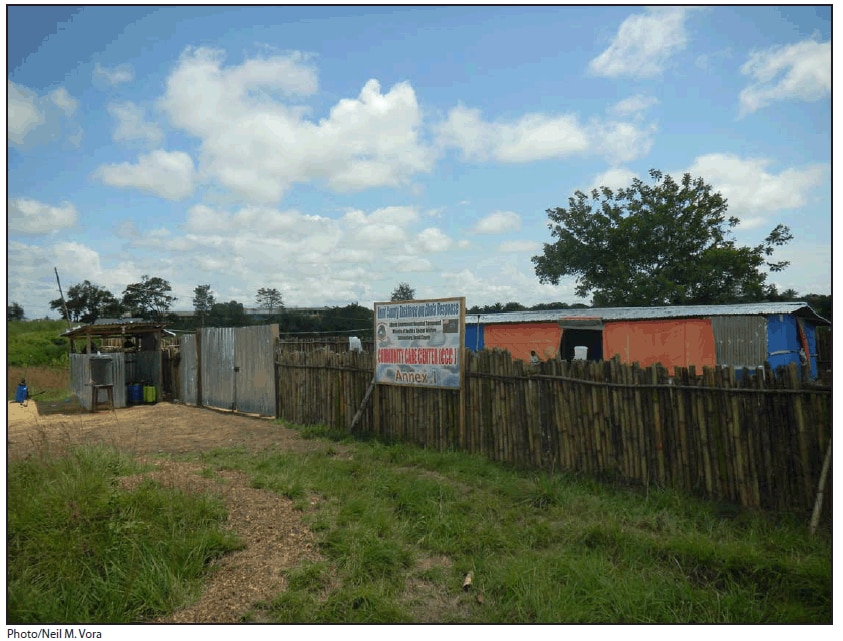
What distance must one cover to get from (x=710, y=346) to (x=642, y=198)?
17.5 metres

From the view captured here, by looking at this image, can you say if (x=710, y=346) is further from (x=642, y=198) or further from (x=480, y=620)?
(x=642, y=198)

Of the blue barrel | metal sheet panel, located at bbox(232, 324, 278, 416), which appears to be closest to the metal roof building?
metal sheet panel, located at bbox(232, 324, 278, 416)

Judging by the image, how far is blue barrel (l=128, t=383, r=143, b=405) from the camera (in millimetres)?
16328

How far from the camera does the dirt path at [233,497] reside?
409 cm

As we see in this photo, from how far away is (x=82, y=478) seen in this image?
5266mm

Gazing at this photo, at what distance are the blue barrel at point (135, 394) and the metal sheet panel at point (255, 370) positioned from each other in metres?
4.14

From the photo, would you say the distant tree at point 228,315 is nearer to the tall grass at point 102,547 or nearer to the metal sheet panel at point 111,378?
the metal sheet panel at point 111,378

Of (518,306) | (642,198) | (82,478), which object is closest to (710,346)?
(82,478)

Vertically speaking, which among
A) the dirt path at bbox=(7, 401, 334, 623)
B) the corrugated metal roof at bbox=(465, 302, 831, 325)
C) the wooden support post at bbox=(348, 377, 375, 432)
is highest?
the corrugated metal roof at bbox=(465, 302, 831, 325)

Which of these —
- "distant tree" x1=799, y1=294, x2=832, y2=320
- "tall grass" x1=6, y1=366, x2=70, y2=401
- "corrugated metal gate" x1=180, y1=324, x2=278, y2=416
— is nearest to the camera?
"corrugated metal gate" x1=180, y1=324, x2=278, y2=416

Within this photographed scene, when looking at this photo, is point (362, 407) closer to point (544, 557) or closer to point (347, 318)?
point (544, 557)

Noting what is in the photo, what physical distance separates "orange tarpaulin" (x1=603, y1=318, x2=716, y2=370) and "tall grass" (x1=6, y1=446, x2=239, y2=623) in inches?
508

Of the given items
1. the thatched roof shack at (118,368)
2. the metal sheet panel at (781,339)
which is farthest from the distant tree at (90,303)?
the metal sheet panel at (781,339)

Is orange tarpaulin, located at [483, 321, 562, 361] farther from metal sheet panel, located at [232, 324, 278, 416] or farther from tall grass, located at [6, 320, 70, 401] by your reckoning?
tall grass, located at [6, 320, 70, 401]
